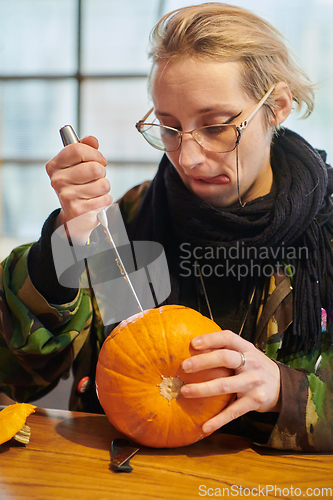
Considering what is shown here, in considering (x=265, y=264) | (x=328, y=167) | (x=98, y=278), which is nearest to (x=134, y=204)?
(x=98, y=278)

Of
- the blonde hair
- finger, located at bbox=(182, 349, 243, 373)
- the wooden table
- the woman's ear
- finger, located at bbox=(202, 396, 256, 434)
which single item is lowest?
the wooden table

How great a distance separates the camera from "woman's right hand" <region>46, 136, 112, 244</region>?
33.7 inches

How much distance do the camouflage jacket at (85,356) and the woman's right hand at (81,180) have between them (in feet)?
0.34

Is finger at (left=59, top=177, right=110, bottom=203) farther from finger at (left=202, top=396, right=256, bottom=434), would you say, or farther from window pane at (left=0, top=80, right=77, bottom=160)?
window pane at (left=0, top=80, right=77, bottom=160)

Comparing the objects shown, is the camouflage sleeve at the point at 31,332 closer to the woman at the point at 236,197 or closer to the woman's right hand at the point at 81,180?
the woman at the point at 236,197

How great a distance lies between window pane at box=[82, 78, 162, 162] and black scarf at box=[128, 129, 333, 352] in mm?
3287

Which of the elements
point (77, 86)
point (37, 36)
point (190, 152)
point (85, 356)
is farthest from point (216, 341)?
point (37, 36)

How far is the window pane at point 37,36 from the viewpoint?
4352 mm

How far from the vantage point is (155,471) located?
0.65m

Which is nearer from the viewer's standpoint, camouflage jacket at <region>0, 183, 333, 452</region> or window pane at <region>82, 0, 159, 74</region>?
camouflage jacket at <region>0, 183, 333, 452</region>

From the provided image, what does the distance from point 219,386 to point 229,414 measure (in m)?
0.07

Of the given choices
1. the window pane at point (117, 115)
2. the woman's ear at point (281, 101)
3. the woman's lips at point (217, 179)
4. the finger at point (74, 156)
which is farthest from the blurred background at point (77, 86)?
the finger at point (74, 156)

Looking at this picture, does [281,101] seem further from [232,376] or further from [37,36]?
[37,36]

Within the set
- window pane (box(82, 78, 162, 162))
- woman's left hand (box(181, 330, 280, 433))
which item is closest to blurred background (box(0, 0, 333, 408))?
window pane (box(82, 78, 162, 162))
